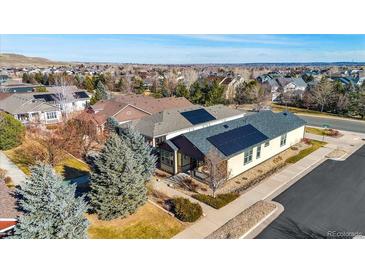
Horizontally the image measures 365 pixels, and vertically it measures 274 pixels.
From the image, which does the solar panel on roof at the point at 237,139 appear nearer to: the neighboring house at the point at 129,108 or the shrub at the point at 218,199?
the shrub at the point at 218,199

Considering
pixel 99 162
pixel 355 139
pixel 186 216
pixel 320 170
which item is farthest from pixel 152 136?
pixel 355 139

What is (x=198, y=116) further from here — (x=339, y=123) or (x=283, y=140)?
(x=339, y=123)

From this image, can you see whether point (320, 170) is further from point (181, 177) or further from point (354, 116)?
point (354, 116)

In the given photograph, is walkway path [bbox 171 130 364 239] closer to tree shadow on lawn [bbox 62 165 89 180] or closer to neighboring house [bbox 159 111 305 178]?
neighboring house [bbox 159 111 305 178]

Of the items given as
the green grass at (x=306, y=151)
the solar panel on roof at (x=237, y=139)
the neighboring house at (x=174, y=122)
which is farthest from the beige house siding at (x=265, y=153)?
the neighboring house at (x=174, y=122)

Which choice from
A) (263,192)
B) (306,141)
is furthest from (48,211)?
(306,141)

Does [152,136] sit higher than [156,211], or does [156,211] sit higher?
[152,136]

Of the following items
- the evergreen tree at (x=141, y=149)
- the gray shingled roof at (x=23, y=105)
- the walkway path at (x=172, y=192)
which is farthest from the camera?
the gray shingled roof at (x=23, y=105)
